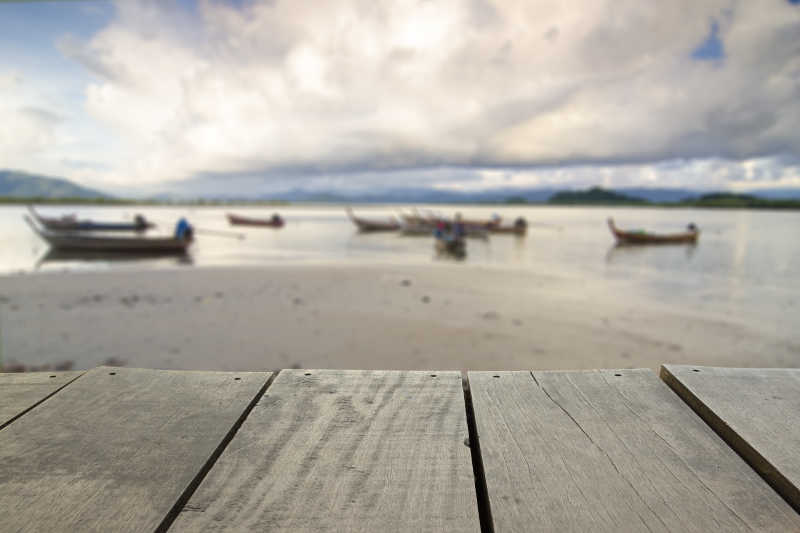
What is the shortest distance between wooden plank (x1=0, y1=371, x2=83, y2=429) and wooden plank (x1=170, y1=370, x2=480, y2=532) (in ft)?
Result: 2.53

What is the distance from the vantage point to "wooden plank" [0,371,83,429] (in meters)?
1.33

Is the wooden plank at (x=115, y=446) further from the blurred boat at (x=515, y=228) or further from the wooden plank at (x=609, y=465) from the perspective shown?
the blurred boat at (x=515, y=228)

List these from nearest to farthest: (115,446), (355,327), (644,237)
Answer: (115,446)
(355,327)
(644,237)

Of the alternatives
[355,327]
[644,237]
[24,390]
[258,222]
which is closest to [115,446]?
[24,390]

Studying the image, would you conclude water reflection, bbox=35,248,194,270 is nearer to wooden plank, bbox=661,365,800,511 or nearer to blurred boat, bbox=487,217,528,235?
wooden plank, bbox=661,365,800,511

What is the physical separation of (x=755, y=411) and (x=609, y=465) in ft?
2.02

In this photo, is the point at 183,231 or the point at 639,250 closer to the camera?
the point at 183,231

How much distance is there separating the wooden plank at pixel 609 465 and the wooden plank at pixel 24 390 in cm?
148

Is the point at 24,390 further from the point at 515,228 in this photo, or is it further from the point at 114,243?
the point at 515,228

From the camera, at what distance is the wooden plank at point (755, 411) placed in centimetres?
104

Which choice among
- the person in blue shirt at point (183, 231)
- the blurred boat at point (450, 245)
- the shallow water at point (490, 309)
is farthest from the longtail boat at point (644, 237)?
the person in blue shirt at point (183, 231)

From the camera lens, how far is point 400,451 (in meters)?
1.11

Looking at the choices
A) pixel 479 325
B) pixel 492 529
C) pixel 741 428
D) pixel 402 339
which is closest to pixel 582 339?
pixel 479 325

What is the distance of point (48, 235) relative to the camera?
22953 millimetres
